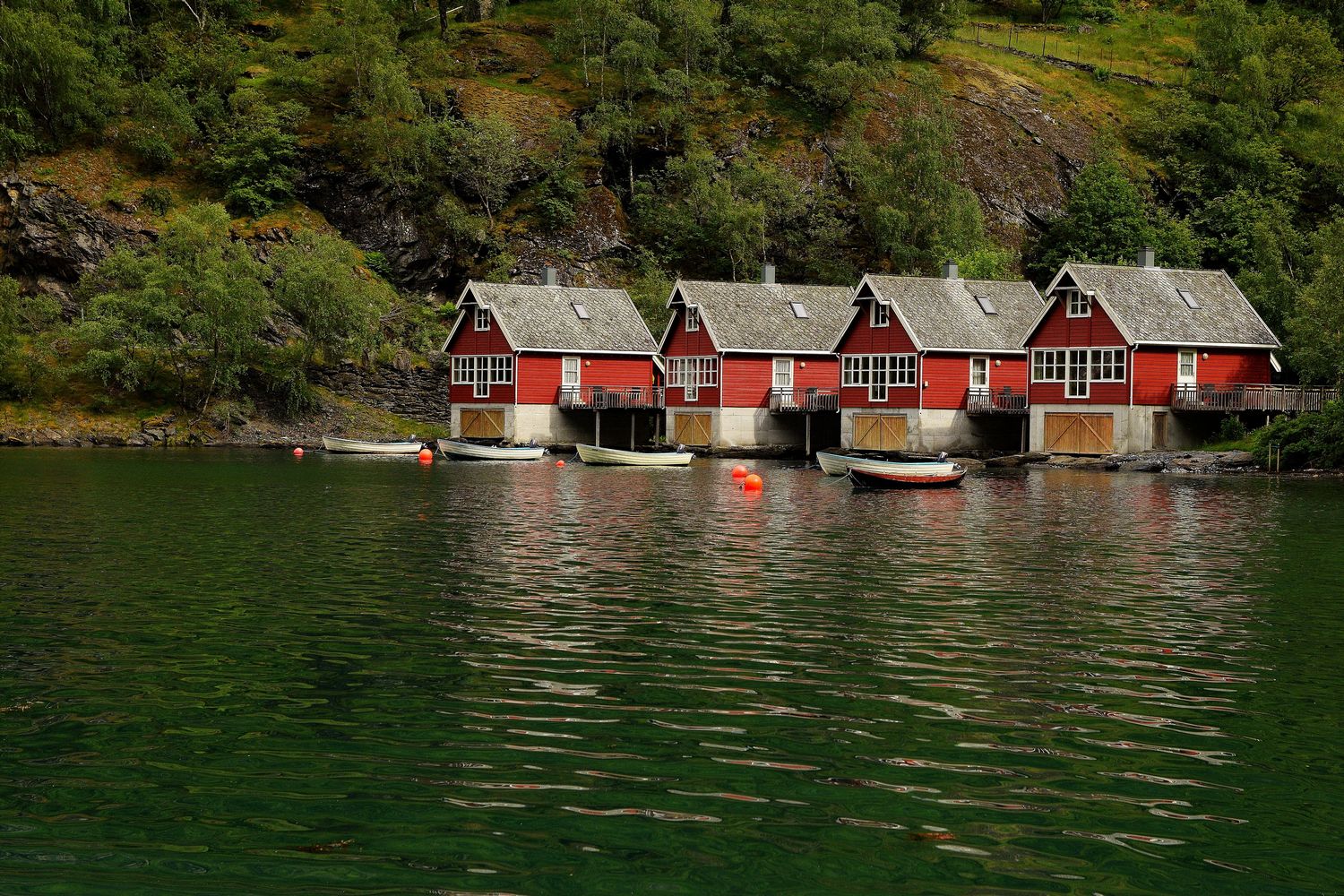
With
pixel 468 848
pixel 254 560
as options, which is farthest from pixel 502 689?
pixel 254 560

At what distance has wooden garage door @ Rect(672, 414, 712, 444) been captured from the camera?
8875cm

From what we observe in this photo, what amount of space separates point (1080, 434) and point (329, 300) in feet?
160

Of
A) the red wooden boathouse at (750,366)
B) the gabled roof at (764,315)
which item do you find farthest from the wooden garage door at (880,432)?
the gabled roof at (764,315)

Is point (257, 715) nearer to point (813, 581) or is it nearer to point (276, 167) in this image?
point (813, 581)

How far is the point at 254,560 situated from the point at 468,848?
19.2 meters

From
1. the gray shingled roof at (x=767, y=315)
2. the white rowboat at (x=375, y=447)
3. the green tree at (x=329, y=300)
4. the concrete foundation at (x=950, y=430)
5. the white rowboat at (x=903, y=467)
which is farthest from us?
the green tree at (x=329, y=300)

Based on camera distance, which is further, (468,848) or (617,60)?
(617,60)

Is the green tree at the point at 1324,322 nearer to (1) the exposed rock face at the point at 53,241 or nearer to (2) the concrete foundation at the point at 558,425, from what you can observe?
(2) the concrete foundation at the point at 558,425

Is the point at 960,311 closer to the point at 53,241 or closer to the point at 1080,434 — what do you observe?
the point at 1080,434

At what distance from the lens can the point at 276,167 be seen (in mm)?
110062

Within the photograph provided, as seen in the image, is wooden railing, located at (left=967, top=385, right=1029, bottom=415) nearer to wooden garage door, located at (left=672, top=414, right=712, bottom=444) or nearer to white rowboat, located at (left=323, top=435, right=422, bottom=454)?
wooden garage door, located at (left=672, top=414, right=712, bottom=444)

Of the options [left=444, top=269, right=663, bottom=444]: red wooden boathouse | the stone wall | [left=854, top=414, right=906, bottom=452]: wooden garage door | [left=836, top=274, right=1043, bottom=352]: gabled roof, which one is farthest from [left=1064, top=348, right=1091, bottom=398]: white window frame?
the stone wall

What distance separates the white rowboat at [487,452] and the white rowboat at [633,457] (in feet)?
14.0

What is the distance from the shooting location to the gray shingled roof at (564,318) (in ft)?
298
